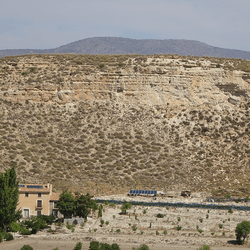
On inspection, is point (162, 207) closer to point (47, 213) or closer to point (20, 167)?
point (47, 213)

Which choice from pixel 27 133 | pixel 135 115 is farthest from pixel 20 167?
pixel 135 115

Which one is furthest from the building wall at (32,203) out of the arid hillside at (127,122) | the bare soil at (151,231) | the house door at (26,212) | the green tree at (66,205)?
the arid hillside at (127,122)

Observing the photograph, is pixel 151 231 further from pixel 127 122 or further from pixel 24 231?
pixel 127 122

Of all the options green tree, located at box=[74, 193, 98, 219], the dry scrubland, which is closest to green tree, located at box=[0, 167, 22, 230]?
the dry scrubland

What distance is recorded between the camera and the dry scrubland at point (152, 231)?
3341cm

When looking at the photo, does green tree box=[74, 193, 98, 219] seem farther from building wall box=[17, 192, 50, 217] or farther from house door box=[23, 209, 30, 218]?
house door box=[23, 209, 30, 218]

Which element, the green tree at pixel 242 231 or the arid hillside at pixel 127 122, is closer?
the green tree at pixel 242 231

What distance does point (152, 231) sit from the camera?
36.6 m

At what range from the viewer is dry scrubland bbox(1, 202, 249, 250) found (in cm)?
3341

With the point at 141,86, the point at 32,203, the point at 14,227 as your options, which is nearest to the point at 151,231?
the point at 14,227

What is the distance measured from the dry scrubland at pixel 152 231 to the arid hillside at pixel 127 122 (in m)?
8.36

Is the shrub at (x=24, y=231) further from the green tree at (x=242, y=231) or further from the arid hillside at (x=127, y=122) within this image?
the green tree at (x=242, y=231)

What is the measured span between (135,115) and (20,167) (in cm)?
1721

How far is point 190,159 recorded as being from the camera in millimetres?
55438
